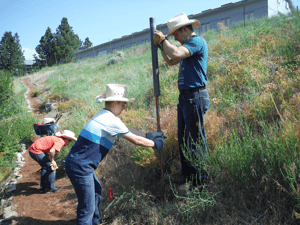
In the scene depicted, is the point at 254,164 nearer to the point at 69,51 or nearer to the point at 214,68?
the point at 214,68

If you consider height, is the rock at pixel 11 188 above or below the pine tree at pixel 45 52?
below

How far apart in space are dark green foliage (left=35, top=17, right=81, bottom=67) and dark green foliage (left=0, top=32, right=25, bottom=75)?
13.6 ft

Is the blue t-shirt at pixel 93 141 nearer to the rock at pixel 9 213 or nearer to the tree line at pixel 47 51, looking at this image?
the rock at pixel 9 213

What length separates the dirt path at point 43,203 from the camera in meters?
3.36

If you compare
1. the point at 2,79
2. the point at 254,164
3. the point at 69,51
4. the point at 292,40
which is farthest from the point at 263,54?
the point at 69,51

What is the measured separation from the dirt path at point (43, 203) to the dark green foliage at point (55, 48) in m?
40.3

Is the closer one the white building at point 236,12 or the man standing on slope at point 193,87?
the man standing on slope at point 193,87

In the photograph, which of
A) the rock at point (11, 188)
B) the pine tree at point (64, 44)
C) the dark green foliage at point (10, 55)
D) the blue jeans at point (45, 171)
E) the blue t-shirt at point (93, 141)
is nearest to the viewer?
the blue t-shirt at point (93, 141)

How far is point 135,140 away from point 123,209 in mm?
1316

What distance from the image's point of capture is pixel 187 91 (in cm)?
261

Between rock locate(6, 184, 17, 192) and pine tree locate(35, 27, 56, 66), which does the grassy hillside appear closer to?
rock locate(6, 184, 17, 192)

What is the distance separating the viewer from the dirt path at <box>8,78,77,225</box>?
336 centimetres

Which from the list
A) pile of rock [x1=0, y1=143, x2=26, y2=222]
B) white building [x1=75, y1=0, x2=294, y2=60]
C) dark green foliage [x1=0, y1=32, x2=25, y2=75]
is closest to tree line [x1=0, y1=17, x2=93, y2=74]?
dark green foliage [x1=0, y1=32, x2=25, y2=75]

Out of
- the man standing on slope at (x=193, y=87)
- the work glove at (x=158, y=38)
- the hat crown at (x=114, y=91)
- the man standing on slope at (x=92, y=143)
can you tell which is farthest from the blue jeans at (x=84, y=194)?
the work glove at (x=158, y=38)
